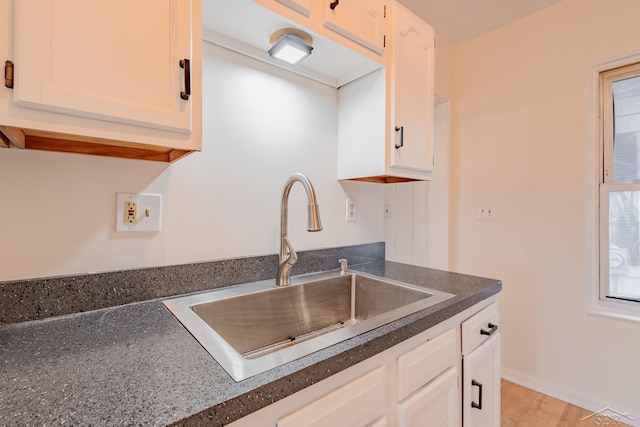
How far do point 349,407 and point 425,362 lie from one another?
1.03 feet

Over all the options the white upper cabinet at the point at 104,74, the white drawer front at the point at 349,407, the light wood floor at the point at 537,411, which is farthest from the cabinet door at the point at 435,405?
the light wood floor at the point at 537,411

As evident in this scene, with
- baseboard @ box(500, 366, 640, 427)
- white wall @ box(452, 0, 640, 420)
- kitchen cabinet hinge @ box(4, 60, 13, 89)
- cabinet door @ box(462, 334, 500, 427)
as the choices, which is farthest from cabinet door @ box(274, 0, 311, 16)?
baseboard @ box(500, 366, 640, 427)

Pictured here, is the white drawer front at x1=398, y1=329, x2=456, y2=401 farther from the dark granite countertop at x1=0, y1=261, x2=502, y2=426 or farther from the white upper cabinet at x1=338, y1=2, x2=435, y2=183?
the white upper cabinet at x1=338, y1=2, x2=435, y2=183

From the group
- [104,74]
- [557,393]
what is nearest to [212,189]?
[104,74]

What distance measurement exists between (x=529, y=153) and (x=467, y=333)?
1.53 m

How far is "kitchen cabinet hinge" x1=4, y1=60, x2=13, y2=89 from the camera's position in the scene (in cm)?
53

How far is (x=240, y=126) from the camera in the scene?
1.14 meters

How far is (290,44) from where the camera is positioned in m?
1.02

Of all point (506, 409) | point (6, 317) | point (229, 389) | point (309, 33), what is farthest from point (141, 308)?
point (506, 409)

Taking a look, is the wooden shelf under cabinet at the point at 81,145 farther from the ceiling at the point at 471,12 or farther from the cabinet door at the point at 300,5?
the ceiling at the point at 471,12

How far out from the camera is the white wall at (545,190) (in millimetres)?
1659

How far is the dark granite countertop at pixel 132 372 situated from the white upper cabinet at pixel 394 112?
28.7 inches

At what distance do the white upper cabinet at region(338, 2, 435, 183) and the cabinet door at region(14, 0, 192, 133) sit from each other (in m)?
0.80

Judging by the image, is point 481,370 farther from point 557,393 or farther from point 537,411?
point 557,393
